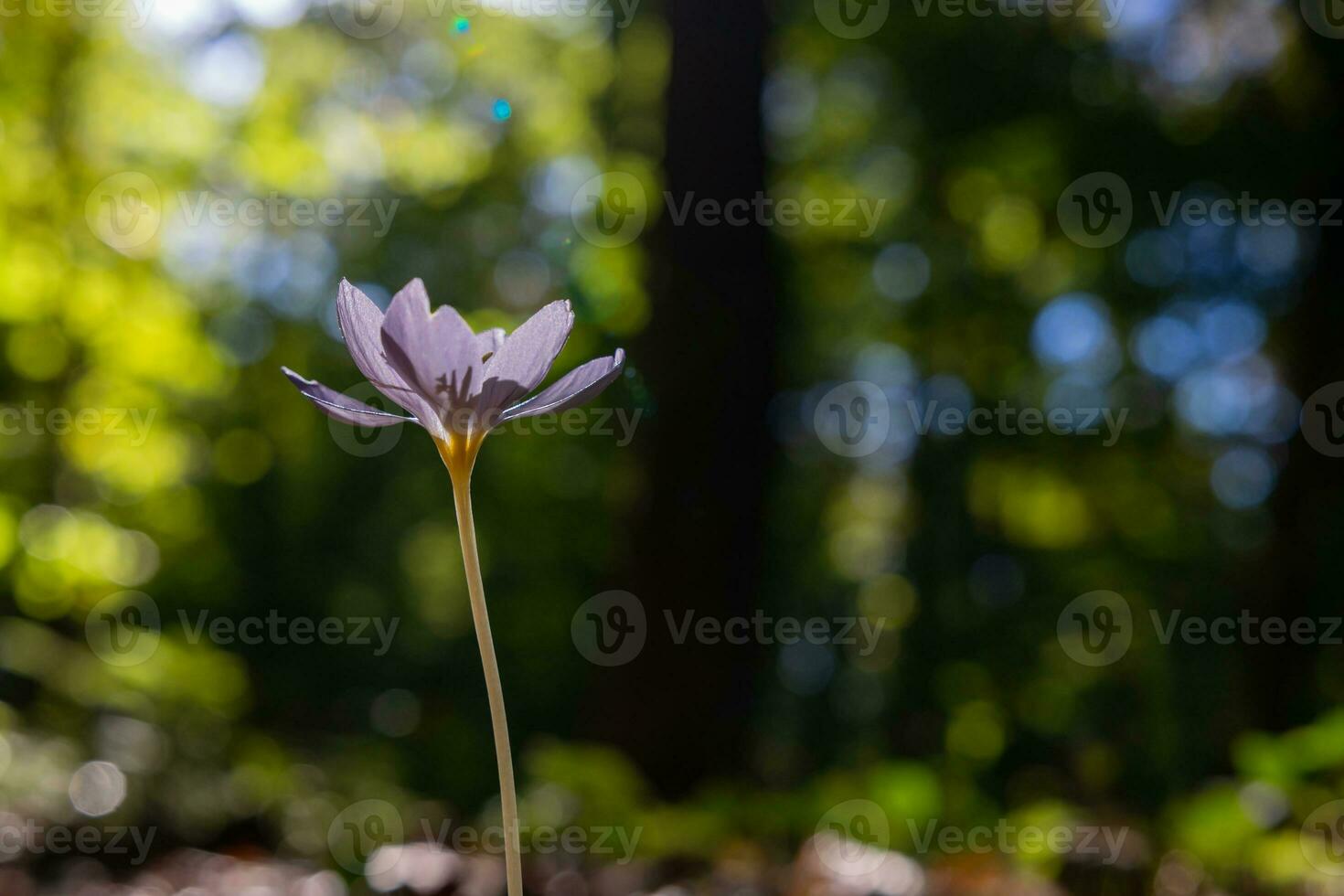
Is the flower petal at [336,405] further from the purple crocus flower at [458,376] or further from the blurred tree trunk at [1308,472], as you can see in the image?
the blurred tree trunk at [1308,472]

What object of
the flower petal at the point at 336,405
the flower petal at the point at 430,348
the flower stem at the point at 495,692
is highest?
the flower petal at the point at 430,348

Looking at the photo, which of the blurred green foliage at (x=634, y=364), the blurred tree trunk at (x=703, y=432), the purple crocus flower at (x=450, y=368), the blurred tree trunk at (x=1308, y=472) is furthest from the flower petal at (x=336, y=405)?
the blurred tree trunk at (x=1308, y=472)

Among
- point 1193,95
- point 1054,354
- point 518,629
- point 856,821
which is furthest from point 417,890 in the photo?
point 518,629

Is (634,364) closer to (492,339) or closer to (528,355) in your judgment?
(492,339)

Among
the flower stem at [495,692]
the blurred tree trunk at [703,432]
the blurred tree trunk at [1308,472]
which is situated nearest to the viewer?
the flower stem at [495,692]

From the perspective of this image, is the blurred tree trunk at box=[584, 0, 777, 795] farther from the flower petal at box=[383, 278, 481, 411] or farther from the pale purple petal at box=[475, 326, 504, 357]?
the flower petal at box=[383, 278, 481, 411]

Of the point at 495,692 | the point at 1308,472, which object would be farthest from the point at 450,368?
the point at 1308,472

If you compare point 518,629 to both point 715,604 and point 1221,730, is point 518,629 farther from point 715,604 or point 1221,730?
point 715,604
